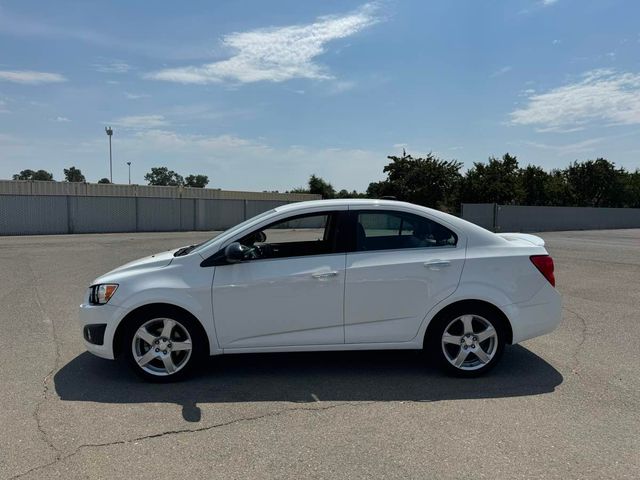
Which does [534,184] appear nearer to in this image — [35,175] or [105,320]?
[105,320]

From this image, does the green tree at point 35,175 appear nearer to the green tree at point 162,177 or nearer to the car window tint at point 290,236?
the green tree at point 162,177

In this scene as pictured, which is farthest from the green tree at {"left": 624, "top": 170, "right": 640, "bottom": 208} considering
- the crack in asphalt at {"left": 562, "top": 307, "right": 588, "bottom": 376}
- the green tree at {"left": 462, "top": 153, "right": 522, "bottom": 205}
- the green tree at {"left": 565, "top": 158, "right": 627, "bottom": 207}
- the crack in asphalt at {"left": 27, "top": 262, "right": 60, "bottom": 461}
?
the crack in asphalt at {"left": 27, "top": 262, "right": 60, "bottom": 461}

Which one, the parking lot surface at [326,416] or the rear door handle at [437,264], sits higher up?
the rear door handle at [437,264]

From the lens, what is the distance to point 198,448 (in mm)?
3367

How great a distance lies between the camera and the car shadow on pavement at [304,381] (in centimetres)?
425

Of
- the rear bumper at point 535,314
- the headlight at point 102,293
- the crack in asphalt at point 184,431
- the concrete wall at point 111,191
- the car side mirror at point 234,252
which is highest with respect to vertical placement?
the concrete wall at point 111,191

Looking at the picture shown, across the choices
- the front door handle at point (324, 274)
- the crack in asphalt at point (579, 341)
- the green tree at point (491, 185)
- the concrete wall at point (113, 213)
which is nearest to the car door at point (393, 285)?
the front door handle at point (324, 274)

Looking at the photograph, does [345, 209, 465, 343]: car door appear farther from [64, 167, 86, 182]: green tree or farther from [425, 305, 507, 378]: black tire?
[64, 167, 86, 182]: green tree

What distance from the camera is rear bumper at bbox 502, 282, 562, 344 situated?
4676 millimetres

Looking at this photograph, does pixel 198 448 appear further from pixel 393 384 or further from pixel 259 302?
pixel 393 384

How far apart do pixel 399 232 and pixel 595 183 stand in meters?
53.4

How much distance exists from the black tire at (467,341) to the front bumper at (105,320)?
2.90 metres

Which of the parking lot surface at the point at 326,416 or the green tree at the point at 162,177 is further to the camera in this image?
the green tree at the point at 162,177

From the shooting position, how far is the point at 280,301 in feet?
14.7
